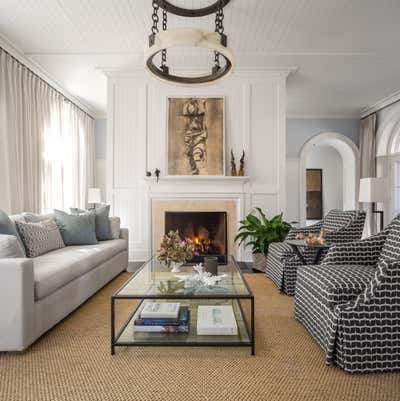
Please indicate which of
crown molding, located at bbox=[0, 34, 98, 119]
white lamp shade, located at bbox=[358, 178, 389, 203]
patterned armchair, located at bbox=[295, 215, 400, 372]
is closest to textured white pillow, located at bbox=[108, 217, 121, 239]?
crown molding, located at bbox=[0, 34, 98, 119]

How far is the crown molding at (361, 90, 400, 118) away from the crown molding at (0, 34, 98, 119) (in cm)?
550

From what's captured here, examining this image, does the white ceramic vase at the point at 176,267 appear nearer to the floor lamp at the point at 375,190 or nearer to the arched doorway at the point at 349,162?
the floor lamp at the point at 375,190

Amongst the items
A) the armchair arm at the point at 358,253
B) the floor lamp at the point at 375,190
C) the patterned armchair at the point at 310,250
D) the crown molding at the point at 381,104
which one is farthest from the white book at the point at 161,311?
the crown molding at the point at 381,104

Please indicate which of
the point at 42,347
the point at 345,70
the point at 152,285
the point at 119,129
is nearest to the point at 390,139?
the point at 345,70

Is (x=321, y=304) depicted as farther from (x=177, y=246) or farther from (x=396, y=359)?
(x=177, y=246)

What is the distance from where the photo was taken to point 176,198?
A: 4883 mm

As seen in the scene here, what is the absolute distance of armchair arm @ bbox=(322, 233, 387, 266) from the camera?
101 inches

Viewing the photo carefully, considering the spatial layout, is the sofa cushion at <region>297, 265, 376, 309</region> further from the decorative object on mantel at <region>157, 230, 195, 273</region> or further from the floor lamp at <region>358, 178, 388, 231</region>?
the floor lamp at <region>358, 178, 388, 231</region>

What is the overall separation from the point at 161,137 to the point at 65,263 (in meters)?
2.65

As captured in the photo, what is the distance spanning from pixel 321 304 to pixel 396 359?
0.45m

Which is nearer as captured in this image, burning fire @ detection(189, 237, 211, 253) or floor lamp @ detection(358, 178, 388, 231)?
floor lamp @ detection(358, 178, 388, 231)

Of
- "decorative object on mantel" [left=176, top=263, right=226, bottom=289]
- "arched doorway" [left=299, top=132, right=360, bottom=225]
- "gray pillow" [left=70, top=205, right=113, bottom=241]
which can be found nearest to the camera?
"decorative object on mantel" [left=176, top=263, right=226, bottom=289]

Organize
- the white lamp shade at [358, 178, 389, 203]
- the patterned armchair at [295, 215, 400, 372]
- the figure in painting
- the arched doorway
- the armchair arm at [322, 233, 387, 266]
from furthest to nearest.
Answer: the arched doorway, the figure in painting, the white lamp shade at [358, 178, 389, 203], the armchair arm at [322, 233, 387, 266], the patterned armchair at [295, 215, 400, 372]

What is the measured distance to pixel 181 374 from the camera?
1.82m
